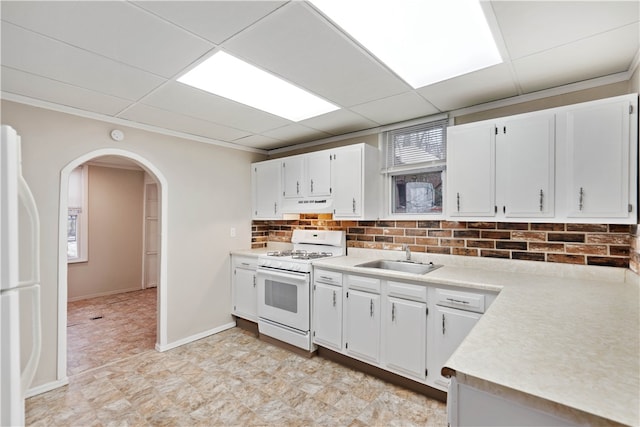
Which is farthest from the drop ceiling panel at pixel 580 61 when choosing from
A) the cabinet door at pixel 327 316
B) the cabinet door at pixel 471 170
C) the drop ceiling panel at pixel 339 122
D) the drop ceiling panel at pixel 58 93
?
the drop ceiling panel at pixel 58 93

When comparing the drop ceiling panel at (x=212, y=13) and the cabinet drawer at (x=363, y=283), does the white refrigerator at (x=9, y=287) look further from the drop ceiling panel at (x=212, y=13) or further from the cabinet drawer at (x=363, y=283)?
the cabinet drawer at (x=363, y=283)

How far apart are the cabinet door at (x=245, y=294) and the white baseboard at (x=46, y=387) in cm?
170

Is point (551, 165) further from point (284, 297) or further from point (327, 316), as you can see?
point (284, 297)

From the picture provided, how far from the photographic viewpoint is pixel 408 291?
2.41m

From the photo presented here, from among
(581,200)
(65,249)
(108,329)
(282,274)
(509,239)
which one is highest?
(581,200)

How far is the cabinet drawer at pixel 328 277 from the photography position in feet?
9.39

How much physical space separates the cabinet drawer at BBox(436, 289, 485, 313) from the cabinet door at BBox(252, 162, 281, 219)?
2221 millimetres

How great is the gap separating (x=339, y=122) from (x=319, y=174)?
2.00 ft

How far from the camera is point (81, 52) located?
70.5 inches

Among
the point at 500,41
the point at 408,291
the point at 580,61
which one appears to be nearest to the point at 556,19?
the point at 500,41

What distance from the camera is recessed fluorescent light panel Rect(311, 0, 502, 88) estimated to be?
57.7 inches

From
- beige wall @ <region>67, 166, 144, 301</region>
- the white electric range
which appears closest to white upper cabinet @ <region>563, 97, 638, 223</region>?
the white electric range

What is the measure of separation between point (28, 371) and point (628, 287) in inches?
126

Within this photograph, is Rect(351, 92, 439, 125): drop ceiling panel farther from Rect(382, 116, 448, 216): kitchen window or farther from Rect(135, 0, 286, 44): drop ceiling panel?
Rect(135, 0, 286, 44): drop ceiling panel
